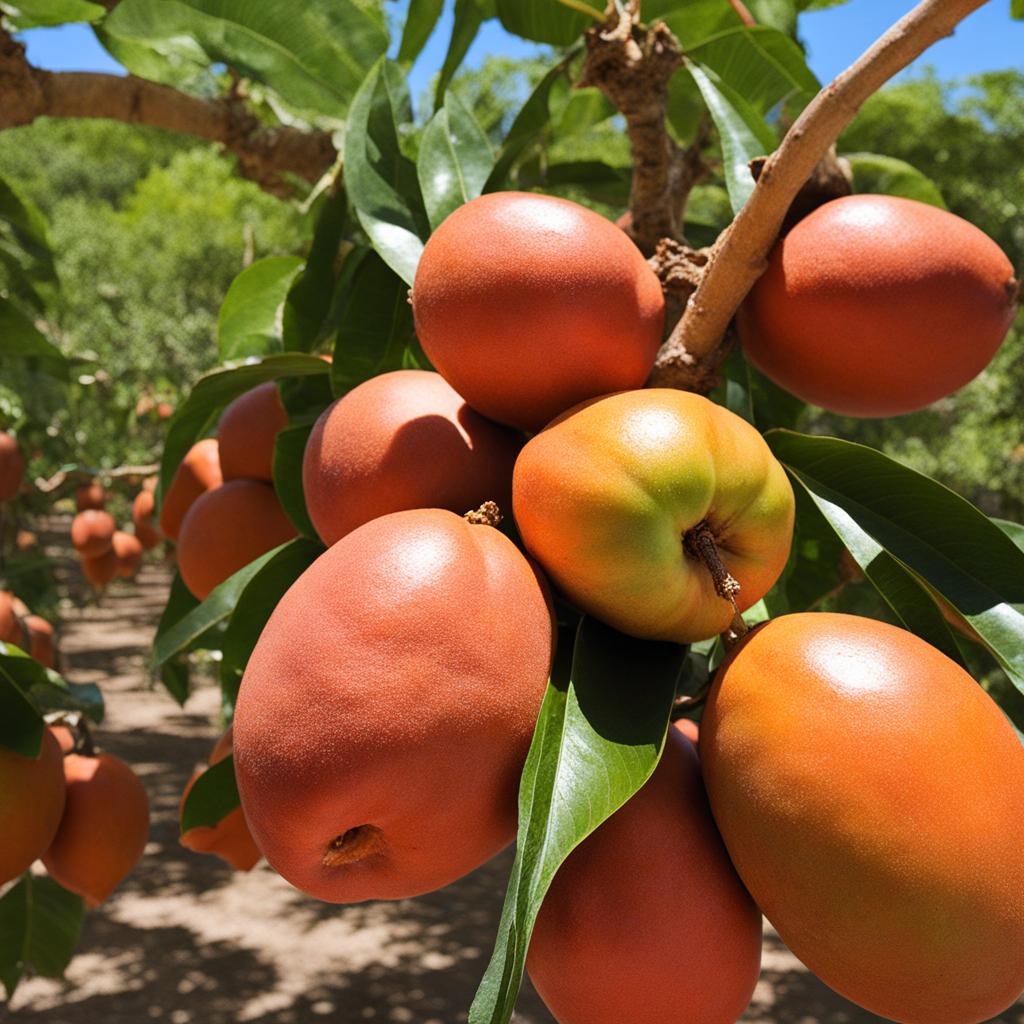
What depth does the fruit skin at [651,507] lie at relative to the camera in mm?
760

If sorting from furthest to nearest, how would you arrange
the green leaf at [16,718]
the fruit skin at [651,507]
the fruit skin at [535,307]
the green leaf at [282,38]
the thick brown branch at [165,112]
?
the thick brown branch at [165,112] → the green leaf at [282,38] → the green leaf at [16,718] → the fruit skin at [535,307] → the fruit skin at [651,507]

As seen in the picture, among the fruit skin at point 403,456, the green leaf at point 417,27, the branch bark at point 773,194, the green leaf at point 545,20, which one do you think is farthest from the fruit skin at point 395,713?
the green leaf at point 417,27

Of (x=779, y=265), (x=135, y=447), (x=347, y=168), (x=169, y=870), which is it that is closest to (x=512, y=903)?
(x=779, y=265)

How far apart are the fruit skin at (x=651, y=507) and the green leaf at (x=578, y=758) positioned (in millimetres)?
31

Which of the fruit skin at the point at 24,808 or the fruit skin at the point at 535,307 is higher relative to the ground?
the fruit skin at the point at 535,307

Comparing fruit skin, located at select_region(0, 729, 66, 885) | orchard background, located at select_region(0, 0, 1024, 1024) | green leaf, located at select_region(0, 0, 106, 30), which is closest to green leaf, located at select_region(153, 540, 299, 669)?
orchard background, located at select_region(0, 0, 1024, 1024)

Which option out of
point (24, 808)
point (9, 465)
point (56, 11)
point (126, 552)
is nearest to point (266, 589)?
point (24, 808)

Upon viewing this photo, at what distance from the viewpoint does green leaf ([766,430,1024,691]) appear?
84 cm

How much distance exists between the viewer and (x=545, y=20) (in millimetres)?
1418

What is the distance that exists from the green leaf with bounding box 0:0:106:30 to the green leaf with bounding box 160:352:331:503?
0.68 metres

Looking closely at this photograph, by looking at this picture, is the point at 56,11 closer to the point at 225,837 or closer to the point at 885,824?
the point at 225,837

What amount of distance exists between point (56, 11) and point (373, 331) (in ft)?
3.04

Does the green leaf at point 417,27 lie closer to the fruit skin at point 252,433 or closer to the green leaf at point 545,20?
the green leaf at point 545,20

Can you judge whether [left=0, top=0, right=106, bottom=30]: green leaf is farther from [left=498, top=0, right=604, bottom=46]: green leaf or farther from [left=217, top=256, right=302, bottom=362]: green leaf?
[left=498, top=0, right=604, bottom=46]: green leaf
